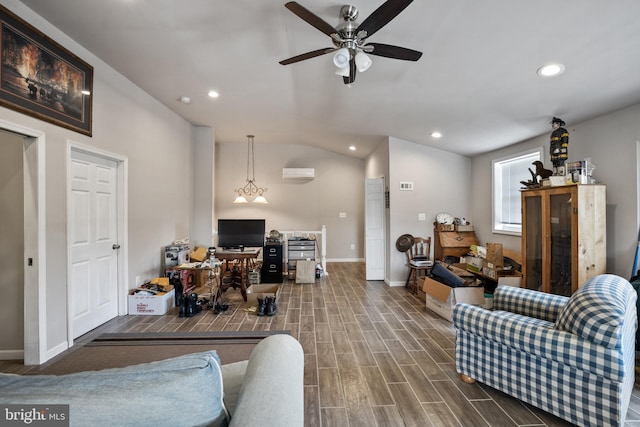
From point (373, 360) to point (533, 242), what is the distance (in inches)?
97.4

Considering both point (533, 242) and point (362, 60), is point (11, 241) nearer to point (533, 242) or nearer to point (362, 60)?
point (362, 60)

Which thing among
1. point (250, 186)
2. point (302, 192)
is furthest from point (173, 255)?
point (302, 192)

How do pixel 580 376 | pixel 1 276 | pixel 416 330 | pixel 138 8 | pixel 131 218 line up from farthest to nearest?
pixel 131 218
pixel 416 330
pixel 1 276
pixel 138 8
pixel 580 376

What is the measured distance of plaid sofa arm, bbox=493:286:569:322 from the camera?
2.12 metres

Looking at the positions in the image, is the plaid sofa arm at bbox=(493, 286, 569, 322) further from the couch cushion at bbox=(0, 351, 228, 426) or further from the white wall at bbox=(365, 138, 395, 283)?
the white wall at bbox=(365, 138, 395, 283)

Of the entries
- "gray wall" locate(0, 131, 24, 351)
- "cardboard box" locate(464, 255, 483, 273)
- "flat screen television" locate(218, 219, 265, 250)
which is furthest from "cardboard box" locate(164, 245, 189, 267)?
"cardboard box" locate(464, 255, 483, 273)

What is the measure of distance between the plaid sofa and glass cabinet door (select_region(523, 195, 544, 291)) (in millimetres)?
1303

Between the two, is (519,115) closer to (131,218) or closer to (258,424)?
(258,424)

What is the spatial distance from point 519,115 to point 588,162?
0.89 metres

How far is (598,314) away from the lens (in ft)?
5.06

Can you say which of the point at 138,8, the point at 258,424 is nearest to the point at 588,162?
the point at 258,424

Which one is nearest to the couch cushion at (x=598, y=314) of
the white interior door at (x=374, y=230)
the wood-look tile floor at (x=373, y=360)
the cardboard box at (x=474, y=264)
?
the wood-look tile floor at (x=373, y=360)

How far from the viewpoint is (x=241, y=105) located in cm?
419

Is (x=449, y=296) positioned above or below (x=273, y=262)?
below
